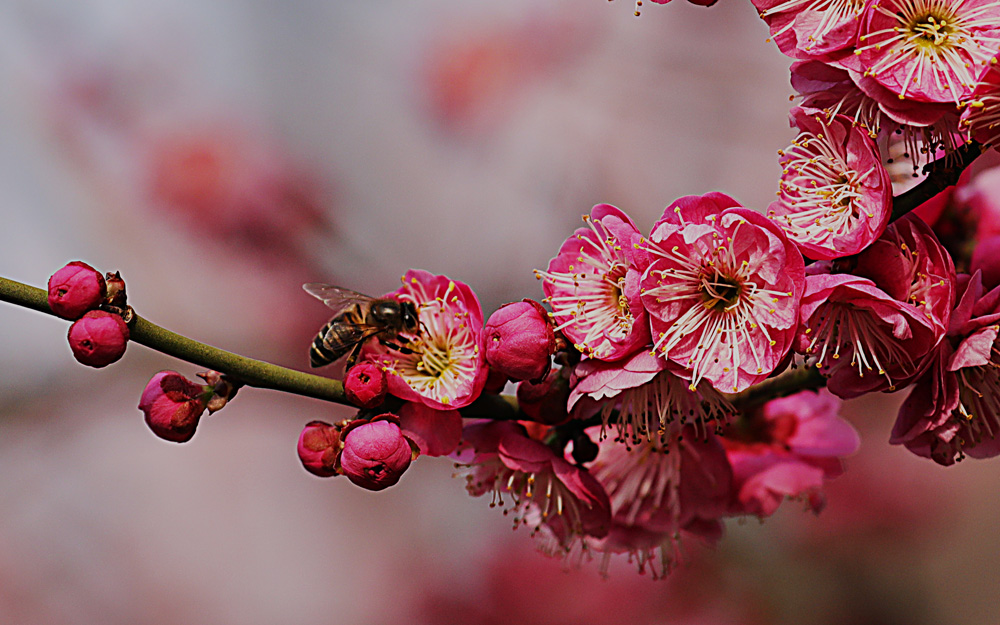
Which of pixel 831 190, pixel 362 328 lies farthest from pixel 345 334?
pixel 831 190

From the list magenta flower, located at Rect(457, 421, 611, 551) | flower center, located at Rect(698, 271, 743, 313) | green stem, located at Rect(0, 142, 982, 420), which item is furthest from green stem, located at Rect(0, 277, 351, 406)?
flower center, located at Rect(698, 271, 743, 313)

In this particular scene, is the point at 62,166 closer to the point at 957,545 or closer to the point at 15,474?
the point at 15,474

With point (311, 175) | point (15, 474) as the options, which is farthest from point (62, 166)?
point (15, 474)

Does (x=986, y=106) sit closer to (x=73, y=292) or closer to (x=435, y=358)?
(x=435, y=358)

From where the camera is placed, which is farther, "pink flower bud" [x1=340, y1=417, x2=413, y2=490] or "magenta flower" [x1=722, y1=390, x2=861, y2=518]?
"magenta flower" [x1=722, y1=390, x2=861, y2=518]

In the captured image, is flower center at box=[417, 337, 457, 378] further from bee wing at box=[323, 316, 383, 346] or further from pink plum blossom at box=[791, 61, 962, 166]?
pink plum blossom at box=[791, 61, 962, 166]

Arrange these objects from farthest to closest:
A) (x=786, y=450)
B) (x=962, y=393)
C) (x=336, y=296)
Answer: (x=786, y=450), (x=336, y=296), (x=962, y=393)

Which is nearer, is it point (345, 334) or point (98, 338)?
point (98, 338)
